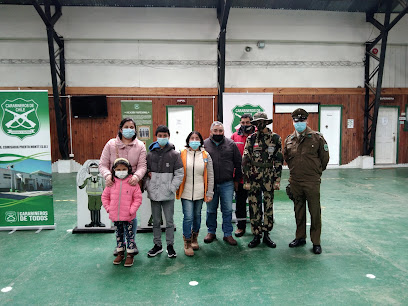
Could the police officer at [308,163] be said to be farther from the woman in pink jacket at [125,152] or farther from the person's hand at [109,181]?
the person's hand at [109,181]

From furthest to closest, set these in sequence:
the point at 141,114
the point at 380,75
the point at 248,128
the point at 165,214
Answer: the point at 380,75, the point at 141,114, the point at 248,128, the point at 165,214

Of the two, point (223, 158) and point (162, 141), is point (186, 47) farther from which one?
point (162, 141)

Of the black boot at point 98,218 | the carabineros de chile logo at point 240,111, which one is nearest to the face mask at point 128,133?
the black boot at point 98,218

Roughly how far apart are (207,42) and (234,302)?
29.2 ft

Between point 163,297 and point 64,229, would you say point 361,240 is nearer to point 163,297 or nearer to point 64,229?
point 163,297

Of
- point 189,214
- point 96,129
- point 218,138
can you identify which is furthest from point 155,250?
point 96,129

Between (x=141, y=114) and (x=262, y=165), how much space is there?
20.4 ft

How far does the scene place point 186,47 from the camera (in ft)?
33.1

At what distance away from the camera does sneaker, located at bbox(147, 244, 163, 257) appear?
143 inches

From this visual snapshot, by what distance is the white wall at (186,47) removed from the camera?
9.71 meters

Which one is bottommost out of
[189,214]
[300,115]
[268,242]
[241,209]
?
[268,242]

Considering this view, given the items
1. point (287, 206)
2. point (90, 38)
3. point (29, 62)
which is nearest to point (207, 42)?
point (90, 38)

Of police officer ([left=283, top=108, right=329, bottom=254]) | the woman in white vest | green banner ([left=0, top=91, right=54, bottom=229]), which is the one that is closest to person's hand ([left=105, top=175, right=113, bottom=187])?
the woman in white vest

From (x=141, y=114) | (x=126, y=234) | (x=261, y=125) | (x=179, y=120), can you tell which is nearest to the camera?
(x=126, y=234)
